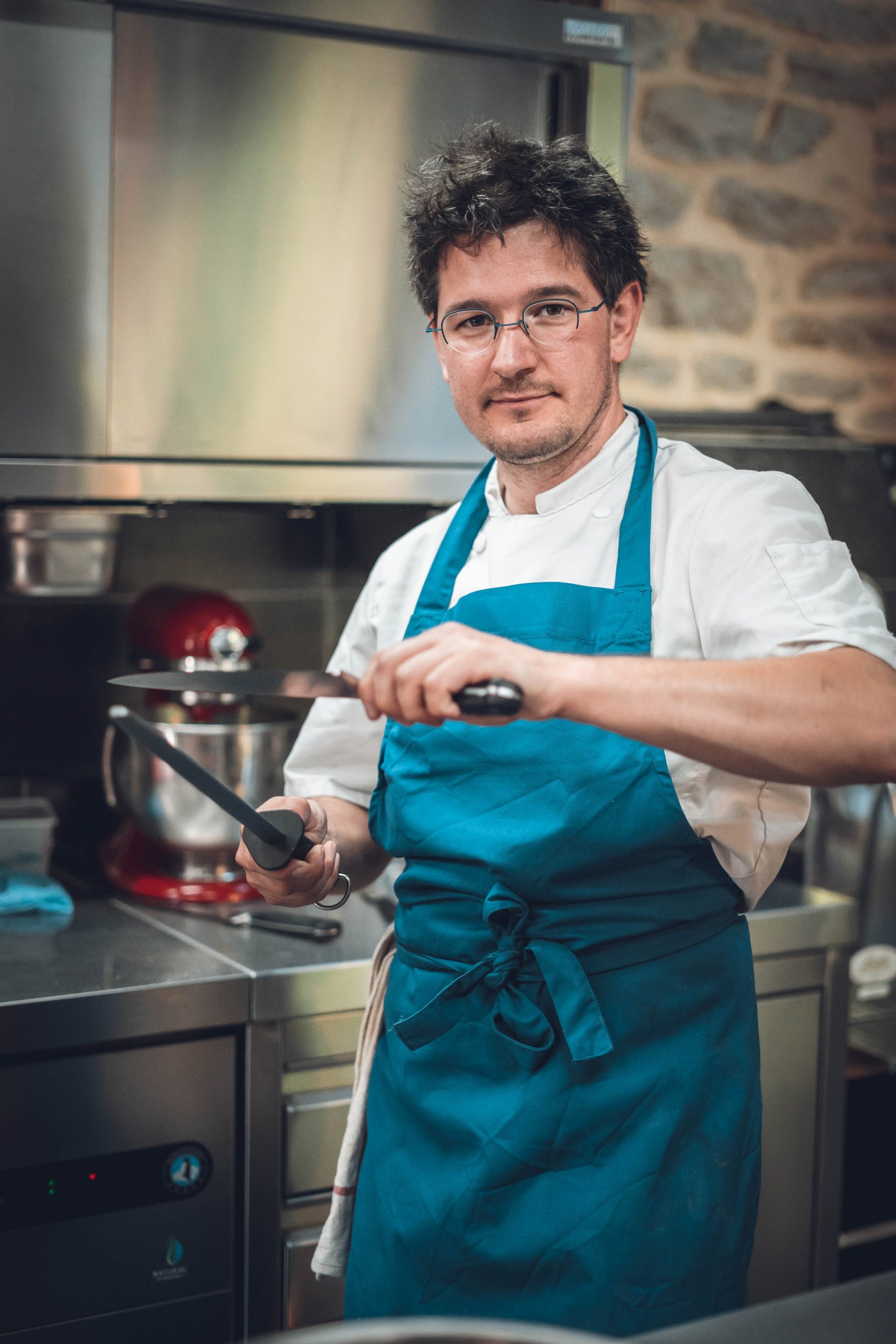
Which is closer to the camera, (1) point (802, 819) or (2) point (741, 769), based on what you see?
(2) point (741, 769)

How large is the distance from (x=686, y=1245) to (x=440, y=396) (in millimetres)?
1098

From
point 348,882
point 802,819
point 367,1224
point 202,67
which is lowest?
point 367,1224

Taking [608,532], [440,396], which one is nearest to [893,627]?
[440,396]

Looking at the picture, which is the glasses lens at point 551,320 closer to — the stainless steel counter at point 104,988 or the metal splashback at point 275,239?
the metal splashback at point 275,239

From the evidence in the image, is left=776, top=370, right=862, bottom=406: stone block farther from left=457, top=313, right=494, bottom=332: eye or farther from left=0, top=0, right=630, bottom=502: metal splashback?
left=457, top=313, right=494, bottom=332: eye

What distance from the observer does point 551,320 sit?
1.15m

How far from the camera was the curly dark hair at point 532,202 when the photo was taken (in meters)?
1.14

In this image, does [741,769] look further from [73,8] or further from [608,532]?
[73,8]

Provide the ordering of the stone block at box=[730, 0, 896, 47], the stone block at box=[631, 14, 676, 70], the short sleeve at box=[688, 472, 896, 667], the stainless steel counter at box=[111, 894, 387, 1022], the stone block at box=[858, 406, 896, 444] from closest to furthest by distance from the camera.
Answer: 1. the short sleeve at box=[688, 472, 896, 667]
2. the stainless steel counter at box=[111, 894, 387, 1022]
3. the stone block at box=[631, 14, 676, 70]
4. the stone block at box=[730, 0, 896, 47]
5. the stone block at box=[858, 406, 896, 444]

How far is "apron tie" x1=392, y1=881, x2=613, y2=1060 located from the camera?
1.08 m

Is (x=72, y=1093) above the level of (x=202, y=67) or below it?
below

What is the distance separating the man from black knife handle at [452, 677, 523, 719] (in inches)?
9.1

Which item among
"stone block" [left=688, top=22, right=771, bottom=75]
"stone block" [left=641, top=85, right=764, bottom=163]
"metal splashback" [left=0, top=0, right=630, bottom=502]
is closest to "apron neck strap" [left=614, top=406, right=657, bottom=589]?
"metal splashback" [left=0, top=0, right=630, bottom=502]

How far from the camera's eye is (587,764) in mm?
1099
